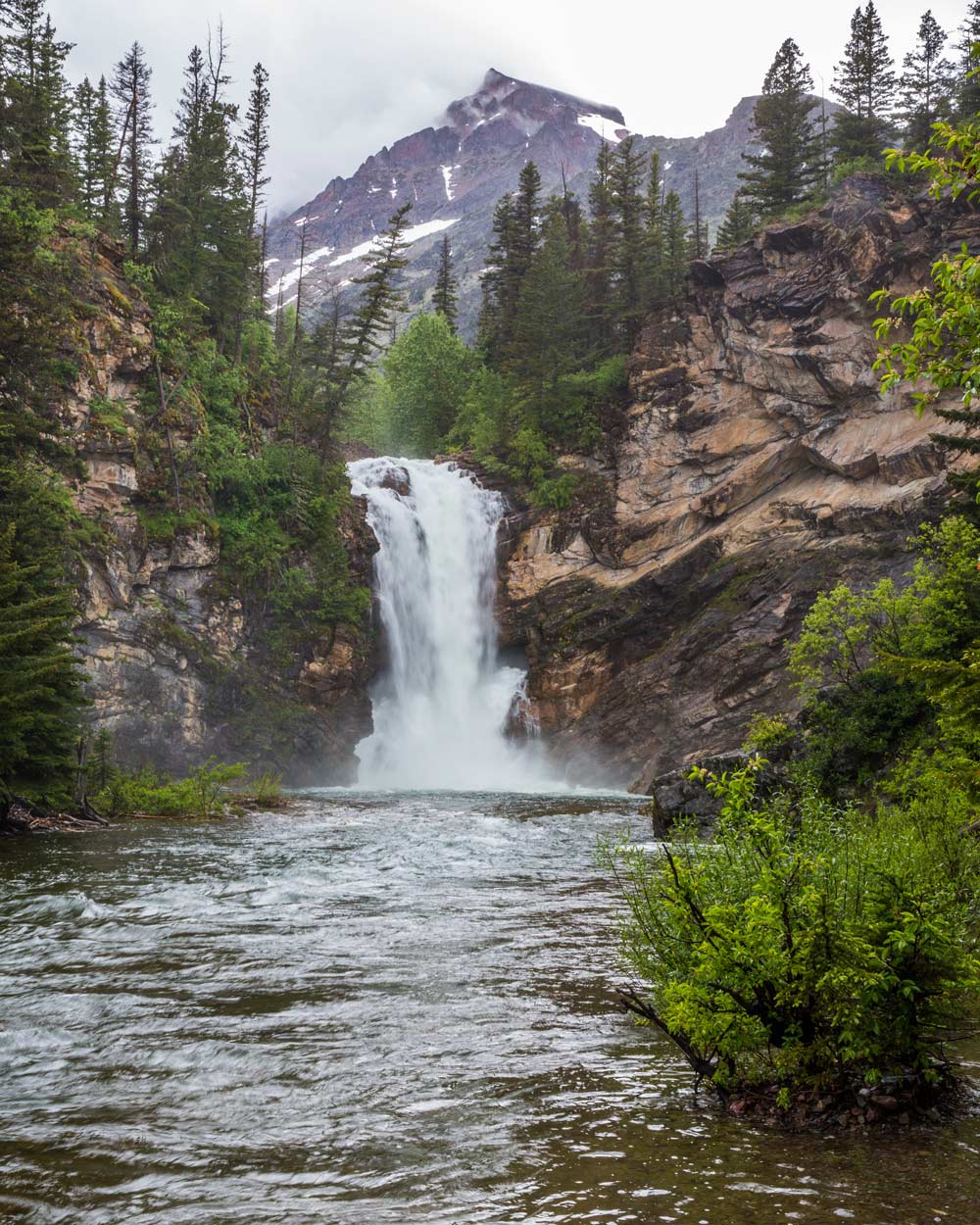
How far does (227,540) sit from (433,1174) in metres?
38.3

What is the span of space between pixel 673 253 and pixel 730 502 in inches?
811

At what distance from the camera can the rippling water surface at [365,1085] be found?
4.21 metres

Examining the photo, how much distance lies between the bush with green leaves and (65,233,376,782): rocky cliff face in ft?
101

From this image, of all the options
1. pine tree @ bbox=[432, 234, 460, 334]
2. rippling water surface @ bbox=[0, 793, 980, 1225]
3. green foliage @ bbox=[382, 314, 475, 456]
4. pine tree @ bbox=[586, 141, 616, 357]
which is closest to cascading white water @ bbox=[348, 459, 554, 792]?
pine tree @ bbox=[586, 141, 616, 357]

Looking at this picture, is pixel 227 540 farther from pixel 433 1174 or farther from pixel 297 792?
pixel 433 1174

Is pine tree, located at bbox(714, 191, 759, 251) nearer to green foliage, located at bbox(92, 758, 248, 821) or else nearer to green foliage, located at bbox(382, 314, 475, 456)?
green foliage, located at bbox(382, 314, 475, 456)

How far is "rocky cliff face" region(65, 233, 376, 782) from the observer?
3412 cm

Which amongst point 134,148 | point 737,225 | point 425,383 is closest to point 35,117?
point 134,148

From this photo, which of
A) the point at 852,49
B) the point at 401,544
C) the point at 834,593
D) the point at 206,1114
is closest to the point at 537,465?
the point at 401,544

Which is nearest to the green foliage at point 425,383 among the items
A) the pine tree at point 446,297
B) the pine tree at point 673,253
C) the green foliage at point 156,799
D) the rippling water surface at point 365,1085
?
the pine tree at point 446,297

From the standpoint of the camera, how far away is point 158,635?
35719 millimetres

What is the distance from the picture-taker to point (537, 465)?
4884cm

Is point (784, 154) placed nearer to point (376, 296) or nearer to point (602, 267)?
point (602, 267)

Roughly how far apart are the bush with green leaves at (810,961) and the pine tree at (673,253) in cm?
4617
